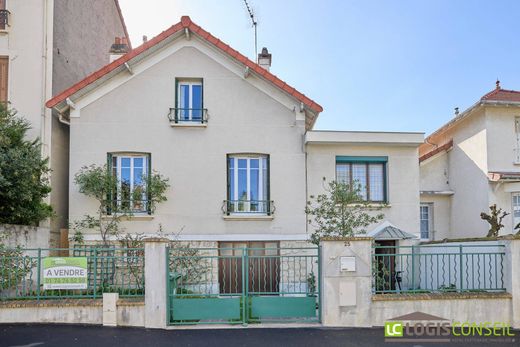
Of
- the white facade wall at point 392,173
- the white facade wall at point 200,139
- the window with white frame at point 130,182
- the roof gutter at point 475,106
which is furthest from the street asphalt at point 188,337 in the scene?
the roof gutter at point 475,106

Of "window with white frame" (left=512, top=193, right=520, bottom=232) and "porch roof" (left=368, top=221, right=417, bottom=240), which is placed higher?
"window with white frame" (left=512, top=193, right=520, bottom=232)

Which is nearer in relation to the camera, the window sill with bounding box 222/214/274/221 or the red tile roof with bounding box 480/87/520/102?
the window sill with bounding box 222/214/274/221

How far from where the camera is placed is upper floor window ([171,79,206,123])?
13.8m

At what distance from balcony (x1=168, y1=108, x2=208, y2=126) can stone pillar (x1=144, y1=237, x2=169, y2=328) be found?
5288mm

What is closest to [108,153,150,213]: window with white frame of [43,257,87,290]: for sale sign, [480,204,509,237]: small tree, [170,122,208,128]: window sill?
[170,122,208,128]: window sill

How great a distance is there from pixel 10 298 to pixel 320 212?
7.96 meters

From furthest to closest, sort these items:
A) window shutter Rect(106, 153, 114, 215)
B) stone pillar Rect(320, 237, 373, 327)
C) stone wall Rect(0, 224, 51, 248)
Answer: window shutter Rect(106, 153, 114, 215), stone wall Rect(0, 224, 51, 248), stone pillar Rect(320, 237, 373, 327)

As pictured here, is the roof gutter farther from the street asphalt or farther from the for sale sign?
the for sale sign

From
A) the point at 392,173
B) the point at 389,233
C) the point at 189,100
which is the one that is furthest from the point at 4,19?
the point at 389,233

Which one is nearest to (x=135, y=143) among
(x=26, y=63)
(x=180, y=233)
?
(x=180, y=233)

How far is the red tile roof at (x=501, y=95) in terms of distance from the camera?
16.0 m

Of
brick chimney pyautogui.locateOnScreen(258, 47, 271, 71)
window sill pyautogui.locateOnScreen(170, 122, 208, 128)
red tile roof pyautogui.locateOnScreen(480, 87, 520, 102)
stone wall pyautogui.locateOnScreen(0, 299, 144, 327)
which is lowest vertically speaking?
stone wall pyautogui.locateOnScreen(0, 299, 144, 327)

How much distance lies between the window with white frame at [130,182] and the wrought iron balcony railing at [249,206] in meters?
2.53

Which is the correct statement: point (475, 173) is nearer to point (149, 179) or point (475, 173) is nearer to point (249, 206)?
point (249, 206)
